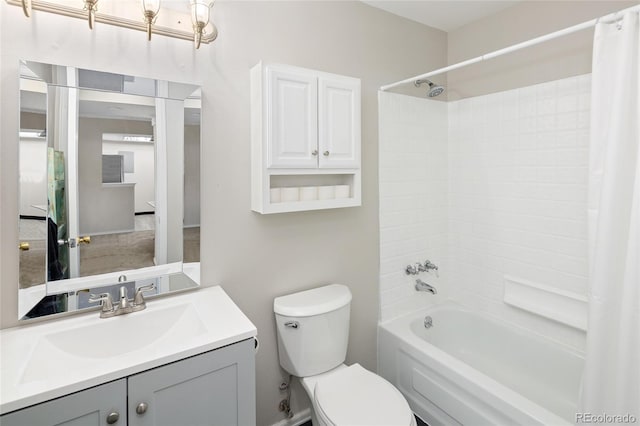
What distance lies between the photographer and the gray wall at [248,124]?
1304mm

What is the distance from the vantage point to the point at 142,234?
5.08 feet

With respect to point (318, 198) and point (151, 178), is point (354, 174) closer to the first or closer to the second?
point (318, 198)

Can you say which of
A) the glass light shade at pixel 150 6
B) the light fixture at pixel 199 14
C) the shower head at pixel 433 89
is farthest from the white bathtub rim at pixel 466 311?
the glass light shade at pixel 150 6

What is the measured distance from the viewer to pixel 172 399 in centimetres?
114

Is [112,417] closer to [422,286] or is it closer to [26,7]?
[26,7]

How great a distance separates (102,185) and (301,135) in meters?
0.92

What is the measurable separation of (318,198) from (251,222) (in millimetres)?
384

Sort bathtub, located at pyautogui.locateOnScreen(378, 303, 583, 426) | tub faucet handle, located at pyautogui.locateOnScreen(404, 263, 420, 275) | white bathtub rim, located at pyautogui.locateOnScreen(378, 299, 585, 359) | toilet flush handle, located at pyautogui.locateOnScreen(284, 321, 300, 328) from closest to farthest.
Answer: bathtub, located at pyautogui.locateOnScreen(378, 303, 583, 426) → toilet flush handle, located at pyautogui.locateOnScreen(284, 321, 300, 328) → white bathtub rim, located at pyautogui.locateOnScreen(378, 299, 585, 359) → tub faucet handle, located at pyautogui.locateOnScreen(404, 263, 420, 275)

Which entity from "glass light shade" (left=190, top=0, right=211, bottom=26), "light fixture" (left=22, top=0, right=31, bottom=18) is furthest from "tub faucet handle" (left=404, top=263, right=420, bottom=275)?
"light fixture" (left=22, top=0, right=31, bottom=18)

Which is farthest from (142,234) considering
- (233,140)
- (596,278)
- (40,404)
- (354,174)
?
(596,278)

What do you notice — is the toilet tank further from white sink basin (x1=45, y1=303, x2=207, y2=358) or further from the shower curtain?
the shower curtain

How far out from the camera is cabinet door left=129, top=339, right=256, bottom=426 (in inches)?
42.9

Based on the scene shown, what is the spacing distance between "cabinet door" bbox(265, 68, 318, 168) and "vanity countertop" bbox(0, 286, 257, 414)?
75 cm

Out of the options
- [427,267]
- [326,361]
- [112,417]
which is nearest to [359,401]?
[326,361]
